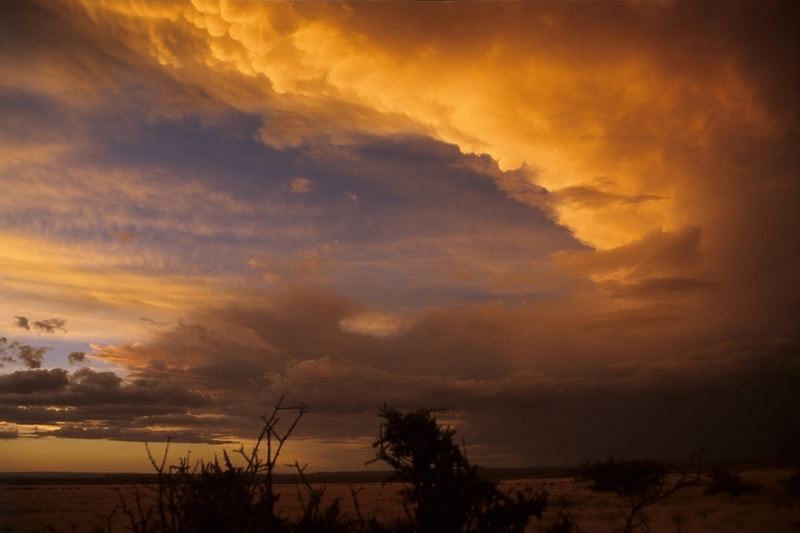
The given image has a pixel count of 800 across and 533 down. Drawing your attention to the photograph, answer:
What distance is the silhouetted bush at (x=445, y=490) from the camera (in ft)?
23.6

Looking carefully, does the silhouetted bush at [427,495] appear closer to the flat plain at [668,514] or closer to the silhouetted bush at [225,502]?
the silhouetted bush at [225,502]

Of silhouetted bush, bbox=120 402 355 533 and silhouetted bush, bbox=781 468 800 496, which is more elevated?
silhouetted bush, bbox=120 402 355 533

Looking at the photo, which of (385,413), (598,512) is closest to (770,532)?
(598,512)

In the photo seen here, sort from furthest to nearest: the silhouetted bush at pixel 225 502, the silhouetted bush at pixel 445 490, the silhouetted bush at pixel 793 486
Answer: the silhouetted bush at pixel 793 486
the silhouetted bush at pixel 445 490
the silhouetted bush at pixel 225 502

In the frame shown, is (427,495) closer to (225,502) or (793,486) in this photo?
(225,502)

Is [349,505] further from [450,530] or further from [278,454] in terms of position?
[278,454]

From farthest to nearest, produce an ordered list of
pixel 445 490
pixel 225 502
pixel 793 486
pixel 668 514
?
pixel 793 486
pixel 668 514
pixel 445 490
pixel 225 502

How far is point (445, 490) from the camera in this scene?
742 cm

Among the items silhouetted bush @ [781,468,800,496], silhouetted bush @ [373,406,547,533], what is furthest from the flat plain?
silhouetted bush @ [373,406,547,533]

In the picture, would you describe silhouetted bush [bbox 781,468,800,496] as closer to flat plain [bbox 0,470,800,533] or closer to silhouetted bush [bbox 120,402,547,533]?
flat plain [bbox 0,470,800,533]

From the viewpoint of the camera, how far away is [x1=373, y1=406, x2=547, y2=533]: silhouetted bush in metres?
7.20

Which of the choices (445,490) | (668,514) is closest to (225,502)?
(445,490)

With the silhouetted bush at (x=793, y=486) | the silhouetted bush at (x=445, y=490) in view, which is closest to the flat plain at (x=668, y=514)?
the silhouetted bush at (x=793, y=486)

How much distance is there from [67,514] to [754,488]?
1635 inches
